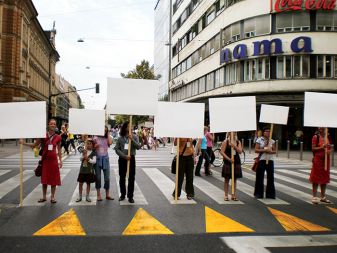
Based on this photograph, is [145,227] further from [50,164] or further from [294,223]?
[50,164]

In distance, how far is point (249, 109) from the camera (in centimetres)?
978

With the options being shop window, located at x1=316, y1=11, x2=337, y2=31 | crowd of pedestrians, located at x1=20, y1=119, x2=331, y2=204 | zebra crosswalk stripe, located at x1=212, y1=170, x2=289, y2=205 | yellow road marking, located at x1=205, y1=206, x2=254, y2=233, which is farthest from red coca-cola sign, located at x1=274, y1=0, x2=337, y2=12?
yellow road marking, located at x1=205, y1=206, x2=254, y2=233

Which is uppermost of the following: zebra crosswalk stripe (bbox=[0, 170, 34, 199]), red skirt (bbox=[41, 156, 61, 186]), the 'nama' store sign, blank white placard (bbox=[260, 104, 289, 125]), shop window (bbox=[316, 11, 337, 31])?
shop window (bbox=[316, 11, 337, 31])

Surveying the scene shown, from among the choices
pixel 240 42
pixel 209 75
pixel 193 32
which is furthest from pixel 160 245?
pixel 193 32

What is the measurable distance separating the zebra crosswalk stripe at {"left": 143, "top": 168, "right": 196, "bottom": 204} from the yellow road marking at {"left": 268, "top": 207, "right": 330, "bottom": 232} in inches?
83.0

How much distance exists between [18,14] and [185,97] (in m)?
22.9

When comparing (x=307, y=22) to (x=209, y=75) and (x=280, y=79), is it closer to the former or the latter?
(x=280, y=79)

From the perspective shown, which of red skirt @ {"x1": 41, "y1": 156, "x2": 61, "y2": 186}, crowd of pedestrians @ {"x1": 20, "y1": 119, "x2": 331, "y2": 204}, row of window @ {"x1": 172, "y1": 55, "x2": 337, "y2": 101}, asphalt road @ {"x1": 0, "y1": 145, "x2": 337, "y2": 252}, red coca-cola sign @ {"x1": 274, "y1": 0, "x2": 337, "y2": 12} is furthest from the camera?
row of window @ {"x1": 172, "y1": 55, "x2": 337, "y2": 101}

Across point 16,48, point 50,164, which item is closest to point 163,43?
point 16,48

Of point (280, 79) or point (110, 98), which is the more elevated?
point (280, 79)

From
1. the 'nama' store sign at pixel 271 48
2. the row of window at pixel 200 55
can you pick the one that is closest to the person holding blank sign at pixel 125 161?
the 'nama' store sign at pixel 271 48

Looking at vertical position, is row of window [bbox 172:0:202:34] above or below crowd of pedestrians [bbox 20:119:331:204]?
above

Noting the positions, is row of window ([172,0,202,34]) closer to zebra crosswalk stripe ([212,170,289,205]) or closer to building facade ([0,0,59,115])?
building facade ([0,0,59,115])

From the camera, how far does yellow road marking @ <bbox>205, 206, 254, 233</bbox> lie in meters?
6.82
